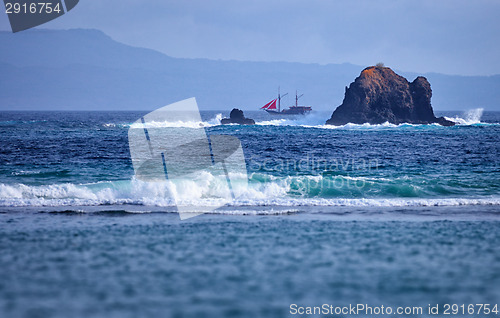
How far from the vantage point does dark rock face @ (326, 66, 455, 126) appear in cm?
9075

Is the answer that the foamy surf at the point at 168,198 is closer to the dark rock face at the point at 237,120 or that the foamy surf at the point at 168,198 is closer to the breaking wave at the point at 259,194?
the breaking wave at the point at 259,194

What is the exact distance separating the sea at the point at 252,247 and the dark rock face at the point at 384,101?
66.9 meters

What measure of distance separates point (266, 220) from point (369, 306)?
750cm

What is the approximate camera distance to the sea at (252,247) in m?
8.44

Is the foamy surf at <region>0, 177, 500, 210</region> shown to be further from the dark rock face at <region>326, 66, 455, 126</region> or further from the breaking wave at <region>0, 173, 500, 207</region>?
the dark rock face at <region>326, 66, 455, 126</region>

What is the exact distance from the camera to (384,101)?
303ft

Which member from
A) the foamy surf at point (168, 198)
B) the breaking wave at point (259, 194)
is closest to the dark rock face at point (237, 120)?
the breaking wave at point (259, 194)

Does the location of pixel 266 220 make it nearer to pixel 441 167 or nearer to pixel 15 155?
pixel 441 167

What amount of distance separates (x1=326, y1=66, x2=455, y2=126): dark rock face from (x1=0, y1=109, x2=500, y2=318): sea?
66.9 meters

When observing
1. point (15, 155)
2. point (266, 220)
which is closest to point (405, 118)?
point (15, 155)

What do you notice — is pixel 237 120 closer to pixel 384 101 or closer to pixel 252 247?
pixel 384 101

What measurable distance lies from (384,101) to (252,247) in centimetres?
8535

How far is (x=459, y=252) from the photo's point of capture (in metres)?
11.6

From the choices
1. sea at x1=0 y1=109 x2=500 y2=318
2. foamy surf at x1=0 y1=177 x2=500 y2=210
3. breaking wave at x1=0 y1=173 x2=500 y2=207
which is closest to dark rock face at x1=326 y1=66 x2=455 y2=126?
sea at x1=0 y1=109 x2=500 y2=318
